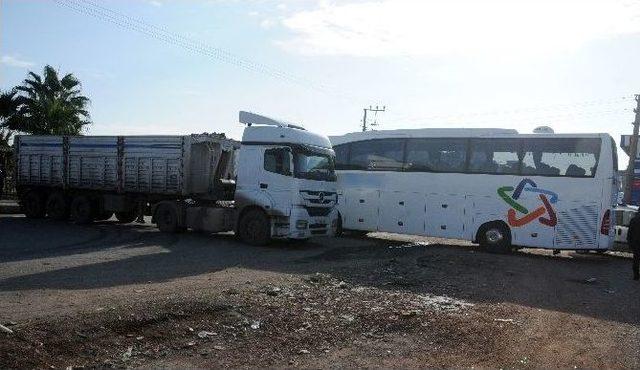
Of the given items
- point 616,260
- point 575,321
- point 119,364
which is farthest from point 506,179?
point 119,364

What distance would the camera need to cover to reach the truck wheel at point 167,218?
54.6 ft

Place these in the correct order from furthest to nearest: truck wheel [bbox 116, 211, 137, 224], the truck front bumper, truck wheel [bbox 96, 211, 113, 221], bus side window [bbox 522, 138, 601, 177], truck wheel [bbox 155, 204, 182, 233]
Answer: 1. truck wheel [bbox 116, 211, 137, 224]
2. truck wheel [bbox 96, 211, 113, 221]
3. truck wheel [bbox 155, 204, 182, 233]
4. the truck front bumper
5. bus side window [bbox 522, 138, 601, 177]

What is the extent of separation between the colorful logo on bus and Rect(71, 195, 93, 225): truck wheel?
13.6 metres

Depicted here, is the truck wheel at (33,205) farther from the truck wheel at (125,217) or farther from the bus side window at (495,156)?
→ the bus side window at (495,156)

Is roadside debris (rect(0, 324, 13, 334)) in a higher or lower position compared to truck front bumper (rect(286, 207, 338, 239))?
lower

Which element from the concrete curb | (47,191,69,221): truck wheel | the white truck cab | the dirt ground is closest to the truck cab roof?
the white truck cab

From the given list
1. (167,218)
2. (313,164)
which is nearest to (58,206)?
(167,218)

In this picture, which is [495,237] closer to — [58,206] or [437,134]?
[437,134]

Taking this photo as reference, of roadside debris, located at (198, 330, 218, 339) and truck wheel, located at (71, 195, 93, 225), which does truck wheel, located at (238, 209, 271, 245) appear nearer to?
truck wheel, located at (71, 195, 93, 225)

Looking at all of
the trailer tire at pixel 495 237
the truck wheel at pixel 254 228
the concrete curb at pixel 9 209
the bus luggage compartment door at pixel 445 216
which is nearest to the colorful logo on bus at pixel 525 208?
the trailer tire at pixel 495 237

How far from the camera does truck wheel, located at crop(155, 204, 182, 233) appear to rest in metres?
16.7

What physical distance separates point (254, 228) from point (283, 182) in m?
1.69

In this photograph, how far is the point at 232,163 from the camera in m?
17.2

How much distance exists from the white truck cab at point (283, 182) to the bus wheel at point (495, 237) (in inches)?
171
